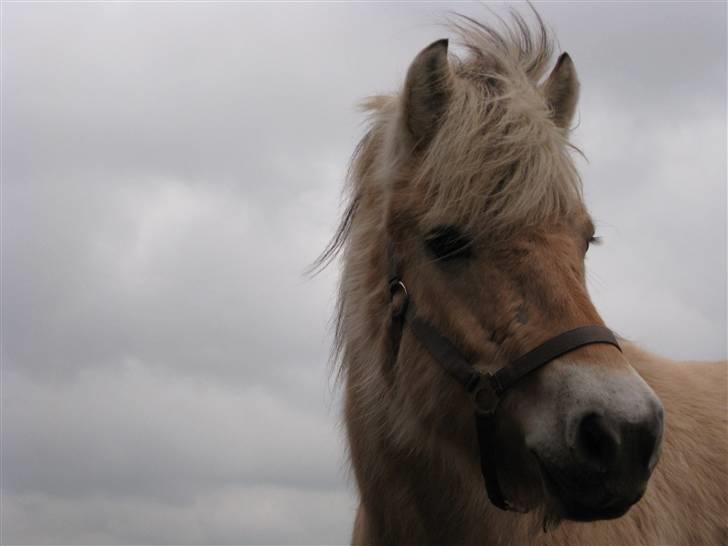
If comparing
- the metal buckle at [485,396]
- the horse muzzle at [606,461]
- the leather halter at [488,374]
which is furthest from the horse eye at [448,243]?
the horse muzzle at [606,461]

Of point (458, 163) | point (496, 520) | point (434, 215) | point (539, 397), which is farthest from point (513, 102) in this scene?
point (496, 520)

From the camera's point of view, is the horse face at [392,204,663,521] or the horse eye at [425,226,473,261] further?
the horse eye at [425,226,473,261]

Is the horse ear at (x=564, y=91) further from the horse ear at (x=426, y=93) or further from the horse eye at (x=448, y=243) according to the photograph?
the horse eye at (x=448, y=243)

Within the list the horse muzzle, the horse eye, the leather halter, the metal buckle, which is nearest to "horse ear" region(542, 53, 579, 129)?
the horse eye

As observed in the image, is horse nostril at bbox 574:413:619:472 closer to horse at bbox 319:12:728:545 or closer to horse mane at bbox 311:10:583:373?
horse at bbox 319:12:728:545

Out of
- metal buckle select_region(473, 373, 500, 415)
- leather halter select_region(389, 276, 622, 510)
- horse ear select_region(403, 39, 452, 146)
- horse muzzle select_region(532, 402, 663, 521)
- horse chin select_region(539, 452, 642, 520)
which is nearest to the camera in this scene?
horse muzzle select_region(532, 402, 663, 521)

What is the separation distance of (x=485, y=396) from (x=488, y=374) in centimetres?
12

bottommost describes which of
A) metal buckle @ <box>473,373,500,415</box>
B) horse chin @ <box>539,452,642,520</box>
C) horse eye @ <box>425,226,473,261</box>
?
horse chin @ <box>539,452,642,520</box>

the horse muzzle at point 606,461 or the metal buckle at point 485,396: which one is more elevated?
the metal buckle at point 485,396

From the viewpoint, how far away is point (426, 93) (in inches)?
198

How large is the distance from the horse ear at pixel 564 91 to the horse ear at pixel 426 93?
0.99m

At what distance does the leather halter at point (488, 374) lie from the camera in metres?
4.05

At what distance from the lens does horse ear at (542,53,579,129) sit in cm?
565

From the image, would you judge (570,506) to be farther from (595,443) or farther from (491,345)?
(491,345)
